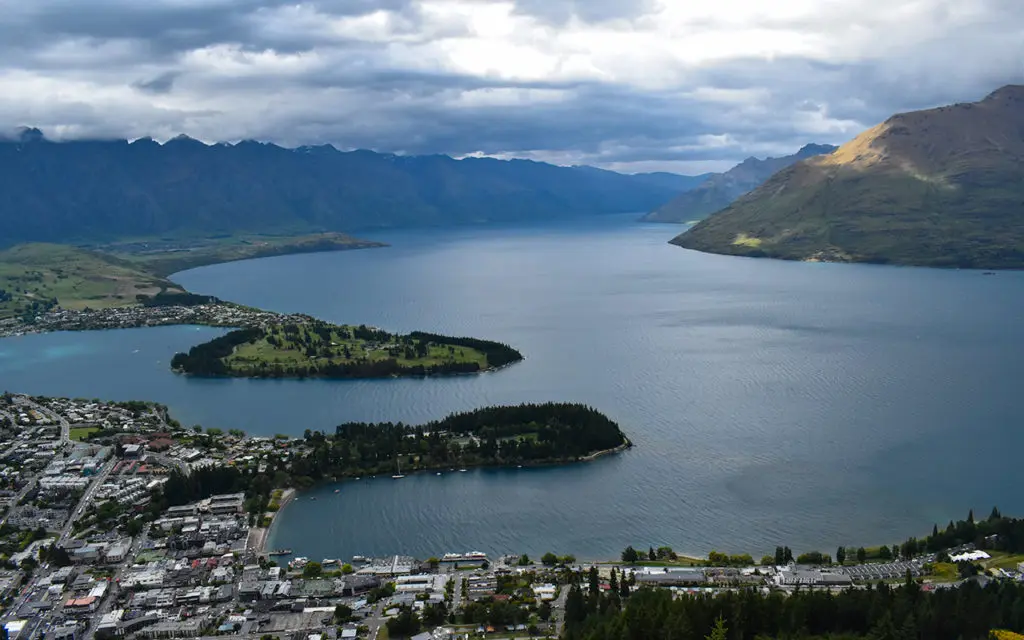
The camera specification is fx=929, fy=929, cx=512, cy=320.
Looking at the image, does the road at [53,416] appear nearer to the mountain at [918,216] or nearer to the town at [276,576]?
the town at [276,576]

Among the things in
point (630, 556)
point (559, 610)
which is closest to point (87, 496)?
point (559, 610)

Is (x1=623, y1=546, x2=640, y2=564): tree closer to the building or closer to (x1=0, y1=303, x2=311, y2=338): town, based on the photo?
the building

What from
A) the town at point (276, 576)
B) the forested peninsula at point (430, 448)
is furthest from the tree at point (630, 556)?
the forested peninsula at point (430, 448)

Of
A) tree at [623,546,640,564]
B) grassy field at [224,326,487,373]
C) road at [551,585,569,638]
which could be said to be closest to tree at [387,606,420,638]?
road at [551,585,569,638]

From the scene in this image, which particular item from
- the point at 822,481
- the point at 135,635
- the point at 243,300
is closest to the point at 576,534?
the point at 822,481

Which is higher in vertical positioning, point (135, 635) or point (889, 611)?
point (889, 611)

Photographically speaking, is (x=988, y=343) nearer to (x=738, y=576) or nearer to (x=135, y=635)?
Result: (x=738, y=576)

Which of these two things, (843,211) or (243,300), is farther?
(843,211)
